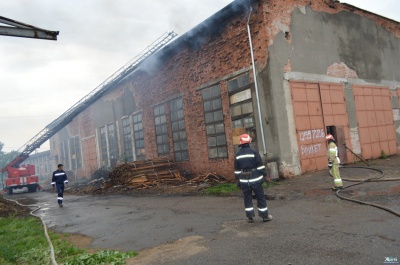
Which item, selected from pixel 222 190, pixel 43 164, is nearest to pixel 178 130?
pixel 222 190

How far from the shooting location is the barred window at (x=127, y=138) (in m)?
21.2

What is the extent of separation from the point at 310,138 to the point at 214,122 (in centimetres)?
422

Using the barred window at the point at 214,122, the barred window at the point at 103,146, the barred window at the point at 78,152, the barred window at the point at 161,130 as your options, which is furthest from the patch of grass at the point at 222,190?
the barred window at the point at 78,152

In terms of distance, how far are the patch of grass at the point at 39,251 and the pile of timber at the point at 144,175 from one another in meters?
7.09

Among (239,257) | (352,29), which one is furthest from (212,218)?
(352,29)

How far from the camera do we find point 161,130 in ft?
58.9

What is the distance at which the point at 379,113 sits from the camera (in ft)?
50.5

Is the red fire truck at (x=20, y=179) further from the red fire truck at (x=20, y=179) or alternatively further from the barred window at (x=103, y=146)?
the barred window at (x=103, y=146)

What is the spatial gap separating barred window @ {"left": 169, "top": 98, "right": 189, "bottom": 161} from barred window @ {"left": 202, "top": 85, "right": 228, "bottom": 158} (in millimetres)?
1953

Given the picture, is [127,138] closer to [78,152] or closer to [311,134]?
[78,152]

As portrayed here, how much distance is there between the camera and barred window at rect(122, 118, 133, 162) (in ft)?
69.4

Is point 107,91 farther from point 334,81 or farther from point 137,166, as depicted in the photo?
point 334,81

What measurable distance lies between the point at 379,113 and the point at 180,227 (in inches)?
529

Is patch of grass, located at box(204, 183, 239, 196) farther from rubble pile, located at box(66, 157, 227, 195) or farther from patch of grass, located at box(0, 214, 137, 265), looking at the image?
patch of grass, located at box(0, 214, 137, 265)
